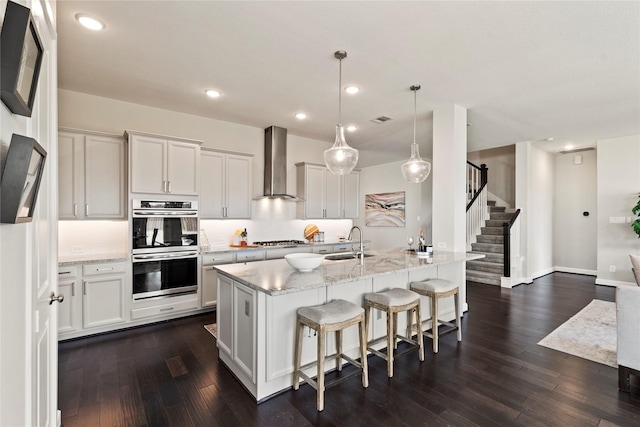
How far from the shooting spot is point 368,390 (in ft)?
8.16

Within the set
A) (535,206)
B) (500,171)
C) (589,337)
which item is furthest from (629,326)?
(500,171)

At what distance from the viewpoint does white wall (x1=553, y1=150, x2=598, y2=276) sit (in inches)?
275

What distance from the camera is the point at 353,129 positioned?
536 centimetres

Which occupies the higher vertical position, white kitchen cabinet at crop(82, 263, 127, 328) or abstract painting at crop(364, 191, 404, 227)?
abstract painting at crop(364, 191, 404, 227)

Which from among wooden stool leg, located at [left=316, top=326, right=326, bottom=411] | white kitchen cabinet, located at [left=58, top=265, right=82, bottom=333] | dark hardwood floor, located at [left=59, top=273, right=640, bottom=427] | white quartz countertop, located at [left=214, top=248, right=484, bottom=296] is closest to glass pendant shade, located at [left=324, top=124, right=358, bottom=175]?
white quartz countertop, located at [left=214, top=248, right=484, bottom=296]

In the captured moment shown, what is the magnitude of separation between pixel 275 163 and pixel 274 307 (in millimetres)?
3324

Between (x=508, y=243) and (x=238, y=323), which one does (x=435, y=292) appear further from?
(x=508, y=243)

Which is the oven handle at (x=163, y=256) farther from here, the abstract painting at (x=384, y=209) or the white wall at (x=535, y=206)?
the white wall at (x=535, y=206)

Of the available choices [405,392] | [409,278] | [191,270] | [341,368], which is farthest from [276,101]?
[405,392]

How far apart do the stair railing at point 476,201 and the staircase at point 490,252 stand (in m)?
0.14

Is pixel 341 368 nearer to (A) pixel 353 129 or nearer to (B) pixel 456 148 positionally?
(B) pixel 456 148

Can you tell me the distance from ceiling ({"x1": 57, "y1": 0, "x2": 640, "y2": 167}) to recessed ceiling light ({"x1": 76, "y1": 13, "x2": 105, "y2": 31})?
5cm

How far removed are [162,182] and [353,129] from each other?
3104 millimetres

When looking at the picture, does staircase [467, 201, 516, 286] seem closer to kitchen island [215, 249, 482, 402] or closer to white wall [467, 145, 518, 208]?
white wall [467, 145, 518, 208]
